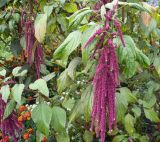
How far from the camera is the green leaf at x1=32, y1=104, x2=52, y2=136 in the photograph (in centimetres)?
189

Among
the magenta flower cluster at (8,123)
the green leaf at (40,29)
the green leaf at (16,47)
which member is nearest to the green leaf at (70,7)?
the green leaf at (40,29)

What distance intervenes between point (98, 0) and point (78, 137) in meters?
1.25

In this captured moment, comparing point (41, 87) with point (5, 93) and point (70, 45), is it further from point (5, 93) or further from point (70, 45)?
point (70, 45)

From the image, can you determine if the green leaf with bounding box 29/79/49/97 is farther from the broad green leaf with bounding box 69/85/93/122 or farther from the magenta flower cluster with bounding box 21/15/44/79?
the magenta flower cluster with bounding box 21/15/44/79

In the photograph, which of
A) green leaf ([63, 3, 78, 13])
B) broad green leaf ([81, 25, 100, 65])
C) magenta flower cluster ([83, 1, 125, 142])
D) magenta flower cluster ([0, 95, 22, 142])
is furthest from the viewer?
green leaf ([63, 3, 78, 13])

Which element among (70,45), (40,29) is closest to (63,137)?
(40,29)

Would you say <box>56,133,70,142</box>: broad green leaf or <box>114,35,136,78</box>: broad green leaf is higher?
<box>114,35,136,78</box>: broad green leaf

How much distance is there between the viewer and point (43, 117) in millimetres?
1895

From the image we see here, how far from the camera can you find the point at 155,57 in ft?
6.54

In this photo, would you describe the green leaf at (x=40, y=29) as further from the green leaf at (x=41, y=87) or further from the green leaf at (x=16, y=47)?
the green leaf at (x=16, y=47)

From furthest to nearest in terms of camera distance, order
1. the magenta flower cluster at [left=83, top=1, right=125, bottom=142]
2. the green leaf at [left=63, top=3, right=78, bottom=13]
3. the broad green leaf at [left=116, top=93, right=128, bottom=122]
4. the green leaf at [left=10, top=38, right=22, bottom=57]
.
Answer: the green leaf at [left=10, top=38, right=22, bottom=57]
the green leaf at [left=63, top=3, right=78, bottom=13]
the broad green leaf at [left=116, top=93, right=128, bottom=122]
the magenta flower cluster at [left=83, top=1, right=125, bottom=142]

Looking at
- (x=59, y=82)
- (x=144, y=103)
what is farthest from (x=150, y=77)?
(x=59, y=82)

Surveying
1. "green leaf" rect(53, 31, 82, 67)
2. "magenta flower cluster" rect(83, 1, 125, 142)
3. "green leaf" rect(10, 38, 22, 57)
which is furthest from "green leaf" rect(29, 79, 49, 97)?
"green leaf" rect(10, 38, 22, 57)

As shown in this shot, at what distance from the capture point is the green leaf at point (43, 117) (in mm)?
1893
